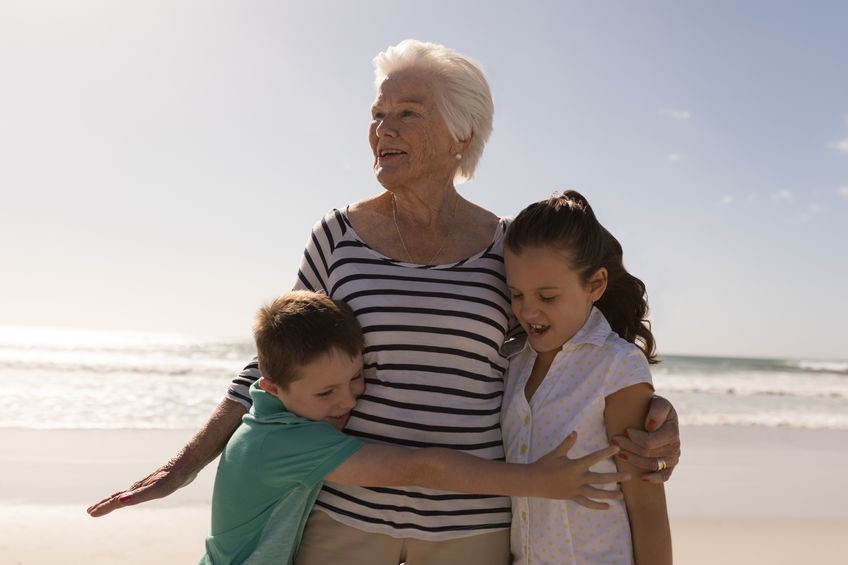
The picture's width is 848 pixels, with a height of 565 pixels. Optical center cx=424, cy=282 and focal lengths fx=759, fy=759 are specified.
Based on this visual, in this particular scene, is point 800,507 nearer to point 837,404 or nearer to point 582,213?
point 582,213

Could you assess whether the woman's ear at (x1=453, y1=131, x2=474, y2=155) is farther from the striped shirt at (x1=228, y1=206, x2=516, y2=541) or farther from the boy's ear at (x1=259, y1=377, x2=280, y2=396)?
the boy's ear at (x1=259, y1=377, x2=280, y2=396)

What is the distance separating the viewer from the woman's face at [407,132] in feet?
8.41

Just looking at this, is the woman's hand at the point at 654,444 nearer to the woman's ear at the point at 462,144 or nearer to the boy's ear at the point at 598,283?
the boy's ear at the point at 598,283

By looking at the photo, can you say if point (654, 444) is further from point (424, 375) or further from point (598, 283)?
point (424, 375)

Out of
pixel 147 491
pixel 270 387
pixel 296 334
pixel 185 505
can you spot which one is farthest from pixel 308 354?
pixel 185 505

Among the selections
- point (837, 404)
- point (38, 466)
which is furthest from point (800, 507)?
point (837, 404)

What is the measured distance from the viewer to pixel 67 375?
46.8ft

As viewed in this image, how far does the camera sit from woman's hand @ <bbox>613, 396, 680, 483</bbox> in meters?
2.04

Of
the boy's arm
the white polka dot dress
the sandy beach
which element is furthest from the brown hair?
the sandy beach

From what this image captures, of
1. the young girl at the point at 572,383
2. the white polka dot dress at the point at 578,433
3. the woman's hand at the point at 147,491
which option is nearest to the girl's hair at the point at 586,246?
the young girl at the point at 572,383

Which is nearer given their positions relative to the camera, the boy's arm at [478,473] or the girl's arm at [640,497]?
the boy's arm at [478,473]

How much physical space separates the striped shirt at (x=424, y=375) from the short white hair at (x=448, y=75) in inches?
20.3

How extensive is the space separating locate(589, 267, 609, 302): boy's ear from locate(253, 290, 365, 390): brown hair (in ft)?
2.37

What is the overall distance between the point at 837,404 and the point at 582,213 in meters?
15.7
